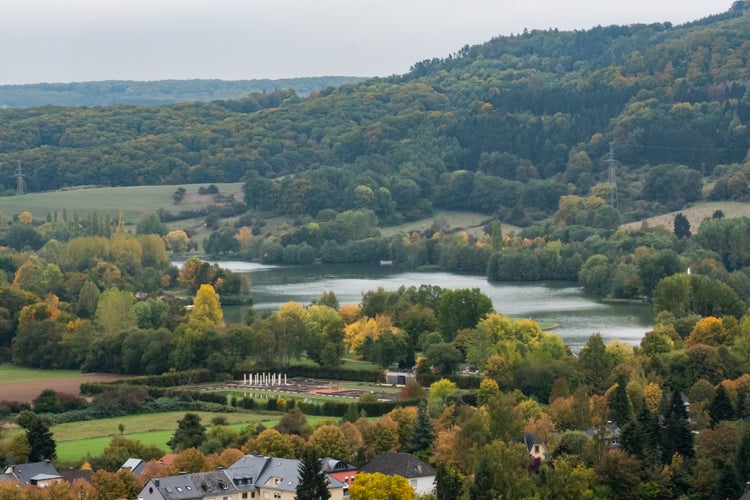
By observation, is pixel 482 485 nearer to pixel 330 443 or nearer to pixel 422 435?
pixel 330 443

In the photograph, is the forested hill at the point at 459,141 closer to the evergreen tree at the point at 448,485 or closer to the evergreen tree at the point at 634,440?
the evergreen tree at the point at 634,440

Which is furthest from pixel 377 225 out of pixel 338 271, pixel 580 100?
pixel 580 100

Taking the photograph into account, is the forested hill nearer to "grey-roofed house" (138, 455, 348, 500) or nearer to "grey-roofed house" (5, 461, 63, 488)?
"grey-roofed house" (138, 455, 348, 500)

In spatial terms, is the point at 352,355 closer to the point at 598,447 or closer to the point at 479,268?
the point at 598,447

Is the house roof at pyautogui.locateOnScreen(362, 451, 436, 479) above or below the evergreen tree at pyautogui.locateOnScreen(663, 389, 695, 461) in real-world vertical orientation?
below

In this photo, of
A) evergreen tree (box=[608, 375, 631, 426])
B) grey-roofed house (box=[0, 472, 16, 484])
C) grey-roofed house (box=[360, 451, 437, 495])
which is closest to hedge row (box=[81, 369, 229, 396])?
evergreen tree (box=[608, 375, 631, 426])
